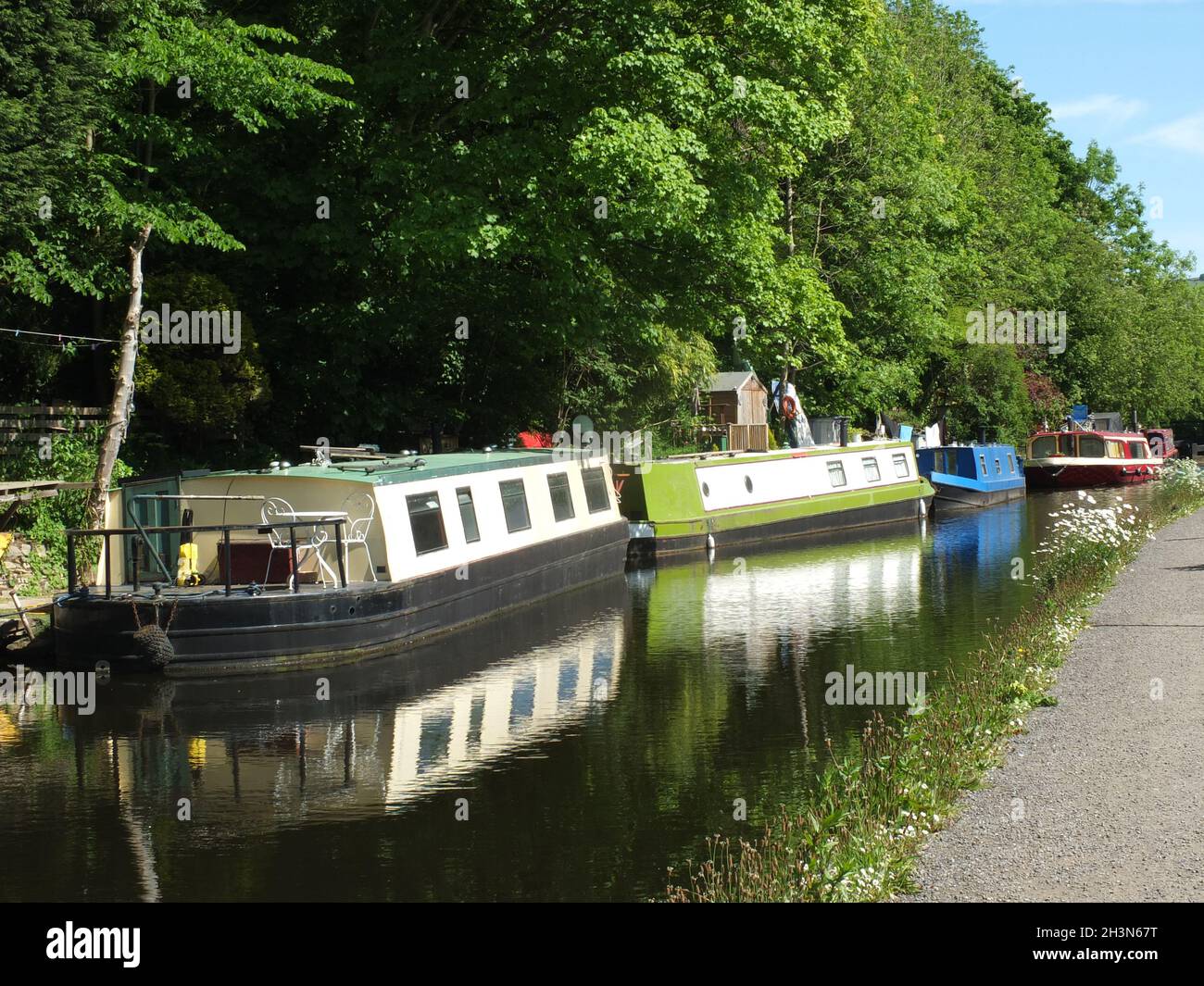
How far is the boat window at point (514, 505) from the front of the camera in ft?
71.1

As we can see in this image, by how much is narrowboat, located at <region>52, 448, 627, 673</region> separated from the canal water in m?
0.44

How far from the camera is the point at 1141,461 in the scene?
174ft

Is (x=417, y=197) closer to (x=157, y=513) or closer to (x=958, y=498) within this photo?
(x=157, y=513)

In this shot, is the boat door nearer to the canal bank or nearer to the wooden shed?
the canal bank

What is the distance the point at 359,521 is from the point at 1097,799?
35.5ft

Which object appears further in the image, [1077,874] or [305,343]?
[305,343]

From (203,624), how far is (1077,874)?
10.9 meters

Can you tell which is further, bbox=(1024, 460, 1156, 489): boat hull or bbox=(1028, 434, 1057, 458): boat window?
bbox=(1028, 434, 1057, 458): boat window

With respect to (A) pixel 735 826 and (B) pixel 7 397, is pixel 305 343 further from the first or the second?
(A) pixel 735 826

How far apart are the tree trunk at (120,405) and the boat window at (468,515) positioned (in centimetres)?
486

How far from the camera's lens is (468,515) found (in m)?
20.3

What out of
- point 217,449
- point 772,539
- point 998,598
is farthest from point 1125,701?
point 772,539

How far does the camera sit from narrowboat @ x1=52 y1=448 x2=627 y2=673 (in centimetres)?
1571

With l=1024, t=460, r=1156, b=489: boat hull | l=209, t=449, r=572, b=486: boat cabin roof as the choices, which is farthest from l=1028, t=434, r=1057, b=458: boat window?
l=209, t=449, r=572, b=486: boat cabin roof
